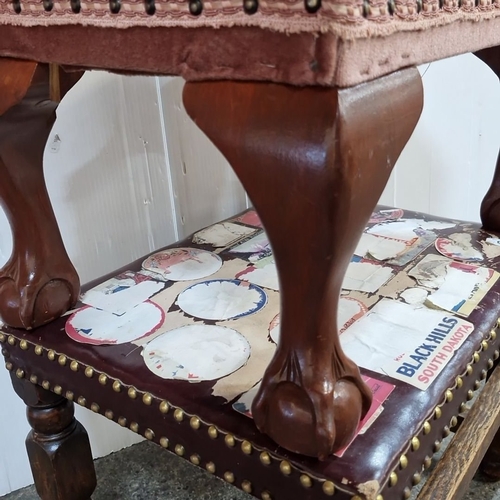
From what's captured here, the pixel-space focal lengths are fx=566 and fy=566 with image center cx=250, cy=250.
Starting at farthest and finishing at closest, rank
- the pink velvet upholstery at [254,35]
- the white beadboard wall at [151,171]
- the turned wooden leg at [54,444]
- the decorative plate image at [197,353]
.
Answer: the white beadboard wall at [151,171] → the turned wooden leg at [54,444] → the decorative plate image at [197,353] → the pink velvet upholstery at [254,35]

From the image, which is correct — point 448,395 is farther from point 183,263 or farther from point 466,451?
point 183,263

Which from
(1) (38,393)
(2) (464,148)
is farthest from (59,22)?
(2) (464,148)

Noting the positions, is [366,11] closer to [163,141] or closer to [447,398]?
[447,398]

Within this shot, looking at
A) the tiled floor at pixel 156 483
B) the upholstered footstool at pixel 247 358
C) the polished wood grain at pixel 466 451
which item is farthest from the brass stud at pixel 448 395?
the tiled floor at pixel 156 483

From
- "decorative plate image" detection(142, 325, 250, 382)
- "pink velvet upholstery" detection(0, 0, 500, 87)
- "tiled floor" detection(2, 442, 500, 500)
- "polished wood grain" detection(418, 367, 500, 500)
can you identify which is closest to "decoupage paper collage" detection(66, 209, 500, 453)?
"decorative plate image" detection(142, 325, 250, 382)

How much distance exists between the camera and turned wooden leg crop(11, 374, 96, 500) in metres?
0.60

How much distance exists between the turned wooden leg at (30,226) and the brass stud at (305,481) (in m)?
0.31

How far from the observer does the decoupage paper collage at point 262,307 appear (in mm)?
484

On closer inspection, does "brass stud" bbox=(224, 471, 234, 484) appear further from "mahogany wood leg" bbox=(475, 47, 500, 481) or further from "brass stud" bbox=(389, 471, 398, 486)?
"mahogany wood leg" bbox=(475, 47, 500, 481)

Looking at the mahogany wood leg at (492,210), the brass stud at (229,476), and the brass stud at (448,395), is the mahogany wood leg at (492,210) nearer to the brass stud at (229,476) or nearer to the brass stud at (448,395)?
the brass stud at (448,395)

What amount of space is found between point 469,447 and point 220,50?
1.51 ft

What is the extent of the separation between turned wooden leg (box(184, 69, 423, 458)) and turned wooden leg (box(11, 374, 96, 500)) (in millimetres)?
327

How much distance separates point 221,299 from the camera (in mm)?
595

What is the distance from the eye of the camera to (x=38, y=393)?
1.92 ft
